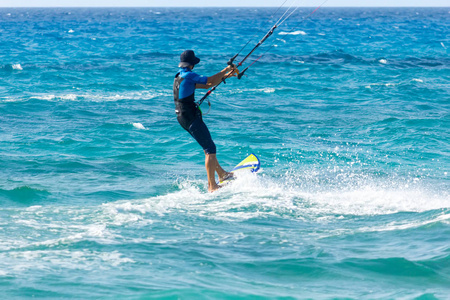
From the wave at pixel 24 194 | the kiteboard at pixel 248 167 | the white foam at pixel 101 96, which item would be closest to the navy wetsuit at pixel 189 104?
the kiteboard at pixel 248 167

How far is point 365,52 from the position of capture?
38125mm

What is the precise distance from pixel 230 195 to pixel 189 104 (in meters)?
1.47

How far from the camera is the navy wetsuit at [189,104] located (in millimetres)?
8273

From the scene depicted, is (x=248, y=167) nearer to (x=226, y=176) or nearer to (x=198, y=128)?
(x=226, y=176)

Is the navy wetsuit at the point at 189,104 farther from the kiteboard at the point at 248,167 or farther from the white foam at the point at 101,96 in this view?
the white foam at the point at 101,96

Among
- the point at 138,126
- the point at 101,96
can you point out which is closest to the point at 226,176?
the point at 138,126

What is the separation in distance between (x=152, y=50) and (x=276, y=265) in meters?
34.3

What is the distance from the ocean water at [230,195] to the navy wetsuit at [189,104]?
2.85 ft

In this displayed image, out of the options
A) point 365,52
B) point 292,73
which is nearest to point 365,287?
point 292,73

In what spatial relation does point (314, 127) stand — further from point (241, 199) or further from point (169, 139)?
point (241, 199)

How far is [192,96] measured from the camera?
27.8 feet

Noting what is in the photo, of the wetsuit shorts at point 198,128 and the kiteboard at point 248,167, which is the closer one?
the wetsuit shorts at point 198,128

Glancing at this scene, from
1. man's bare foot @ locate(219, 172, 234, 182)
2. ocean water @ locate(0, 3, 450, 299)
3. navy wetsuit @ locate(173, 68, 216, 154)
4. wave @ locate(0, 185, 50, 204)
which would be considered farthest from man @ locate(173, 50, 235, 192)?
wave @ locate(0, 185, 50, 204)

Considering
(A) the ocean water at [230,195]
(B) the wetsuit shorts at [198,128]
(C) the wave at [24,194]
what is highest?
(B) the wetsuit shorts at [198,128]
